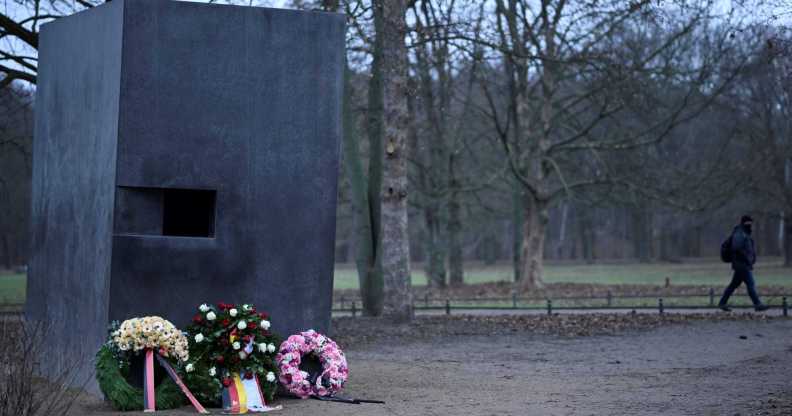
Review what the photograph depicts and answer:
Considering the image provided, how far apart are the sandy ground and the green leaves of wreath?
241 millimetres

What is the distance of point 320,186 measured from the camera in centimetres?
1133

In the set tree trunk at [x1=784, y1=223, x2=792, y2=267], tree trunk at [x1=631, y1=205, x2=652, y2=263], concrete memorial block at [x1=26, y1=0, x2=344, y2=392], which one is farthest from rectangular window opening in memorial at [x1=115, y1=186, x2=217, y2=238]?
tree trunk at [x1=631, y1=205, x2=652, y2=263]

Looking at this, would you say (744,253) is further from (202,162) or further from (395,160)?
(202,162)

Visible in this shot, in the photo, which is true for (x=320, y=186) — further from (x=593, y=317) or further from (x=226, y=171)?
(x=593, y=317)

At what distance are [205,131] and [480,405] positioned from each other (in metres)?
4.40

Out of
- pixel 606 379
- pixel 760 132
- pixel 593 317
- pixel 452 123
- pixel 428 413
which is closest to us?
pixel 428 413

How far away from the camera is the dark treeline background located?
20.9 m

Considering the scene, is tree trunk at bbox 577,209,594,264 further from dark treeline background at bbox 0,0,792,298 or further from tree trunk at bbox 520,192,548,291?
tree trunk at bbox 520,192,548,291

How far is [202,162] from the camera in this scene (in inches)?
425

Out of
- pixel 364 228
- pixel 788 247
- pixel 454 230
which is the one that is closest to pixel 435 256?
pixel 454 230

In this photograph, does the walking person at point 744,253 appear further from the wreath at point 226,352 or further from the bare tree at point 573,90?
the wreath at point 226,352

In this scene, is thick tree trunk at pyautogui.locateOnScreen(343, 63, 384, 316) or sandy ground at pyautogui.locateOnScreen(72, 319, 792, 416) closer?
sandy ground at pyautogui.locateOnScreen(72, 319, 792, 416)

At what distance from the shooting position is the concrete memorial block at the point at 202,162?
10.6 m

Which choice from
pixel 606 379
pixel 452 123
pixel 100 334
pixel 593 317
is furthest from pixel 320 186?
pixel 452 123
